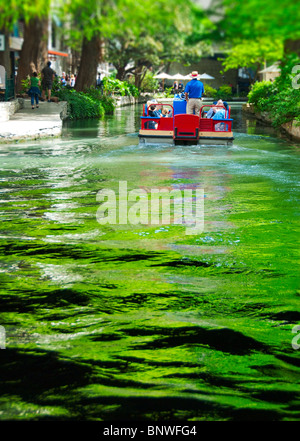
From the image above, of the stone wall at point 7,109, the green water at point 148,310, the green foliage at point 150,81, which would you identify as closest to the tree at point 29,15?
the green foliage at point 150,81

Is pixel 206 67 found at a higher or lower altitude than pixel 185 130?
higher

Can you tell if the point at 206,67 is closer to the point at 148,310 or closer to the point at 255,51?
the point at 255,51

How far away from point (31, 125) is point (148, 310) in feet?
62.9

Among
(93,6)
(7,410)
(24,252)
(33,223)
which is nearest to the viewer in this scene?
(93,6)

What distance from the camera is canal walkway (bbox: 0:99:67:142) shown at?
2156 cm

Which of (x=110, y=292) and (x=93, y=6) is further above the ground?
(x=93, y=6)

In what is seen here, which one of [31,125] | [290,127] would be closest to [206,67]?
[31,125]

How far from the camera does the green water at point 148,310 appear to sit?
13.2 feet

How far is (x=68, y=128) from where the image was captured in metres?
30.0

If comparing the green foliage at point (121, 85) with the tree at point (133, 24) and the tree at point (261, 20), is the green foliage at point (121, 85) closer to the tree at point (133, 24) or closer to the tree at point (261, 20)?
the tree at point (133, 24)

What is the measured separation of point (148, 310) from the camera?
Result: 5.95 metres

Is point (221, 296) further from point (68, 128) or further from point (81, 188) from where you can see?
point (68, 128)
